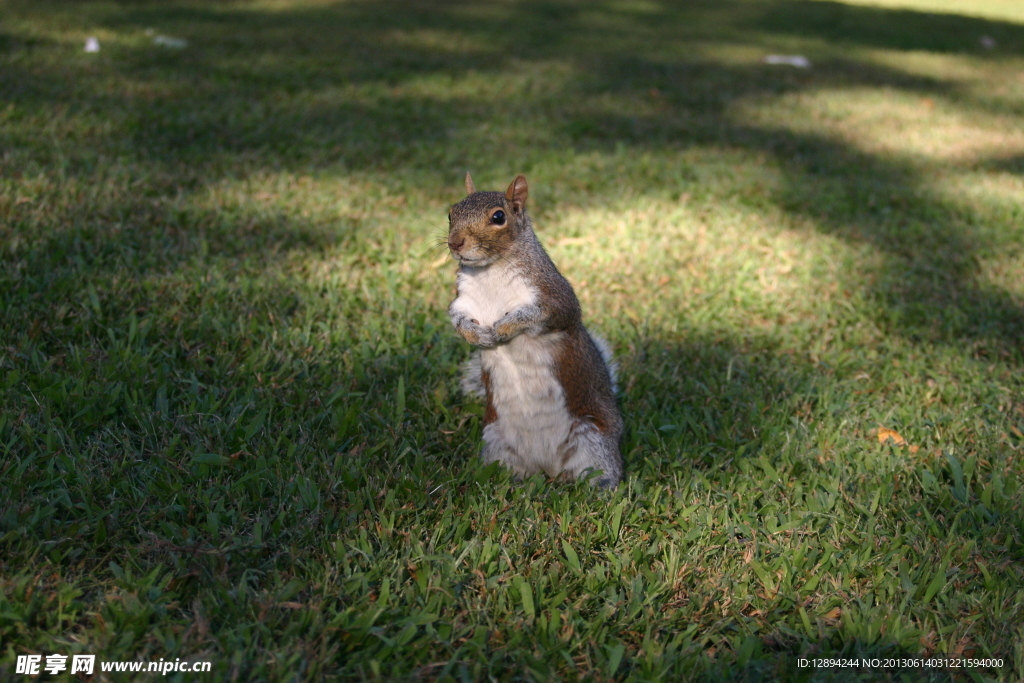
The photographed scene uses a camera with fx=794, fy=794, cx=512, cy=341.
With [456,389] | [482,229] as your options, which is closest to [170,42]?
[456,389]

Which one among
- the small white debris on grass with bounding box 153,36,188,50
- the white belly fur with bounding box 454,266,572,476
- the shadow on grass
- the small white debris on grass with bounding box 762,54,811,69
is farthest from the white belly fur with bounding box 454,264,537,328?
the small white debris on grass with bounding box 762,54,811,69

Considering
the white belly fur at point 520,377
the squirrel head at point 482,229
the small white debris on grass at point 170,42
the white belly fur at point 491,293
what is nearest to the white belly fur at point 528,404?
the white belly fur at point 520,377

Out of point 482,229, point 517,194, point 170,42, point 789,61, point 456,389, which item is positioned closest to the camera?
point 482,229

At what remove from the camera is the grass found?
1938 millimetres

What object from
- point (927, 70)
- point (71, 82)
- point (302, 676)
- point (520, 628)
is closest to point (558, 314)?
point (520, 628)

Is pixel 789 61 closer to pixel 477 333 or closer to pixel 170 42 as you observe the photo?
pixel 170 42

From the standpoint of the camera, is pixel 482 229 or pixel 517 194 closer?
pixel 482 229

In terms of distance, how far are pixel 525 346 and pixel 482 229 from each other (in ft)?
1.23

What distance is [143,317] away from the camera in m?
3.25

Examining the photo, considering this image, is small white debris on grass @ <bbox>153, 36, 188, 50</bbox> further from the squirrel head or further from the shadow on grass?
the squirrel head

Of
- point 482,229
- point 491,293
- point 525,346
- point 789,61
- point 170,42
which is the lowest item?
point 525,346

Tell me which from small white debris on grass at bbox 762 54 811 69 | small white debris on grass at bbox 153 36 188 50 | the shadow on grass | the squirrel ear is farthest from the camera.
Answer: small white debris on grass at bbox 762 54 811 69

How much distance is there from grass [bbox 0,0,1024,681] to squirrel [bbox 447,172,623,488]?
0.13 metres

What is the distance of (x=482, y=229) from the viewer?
2342 mm
